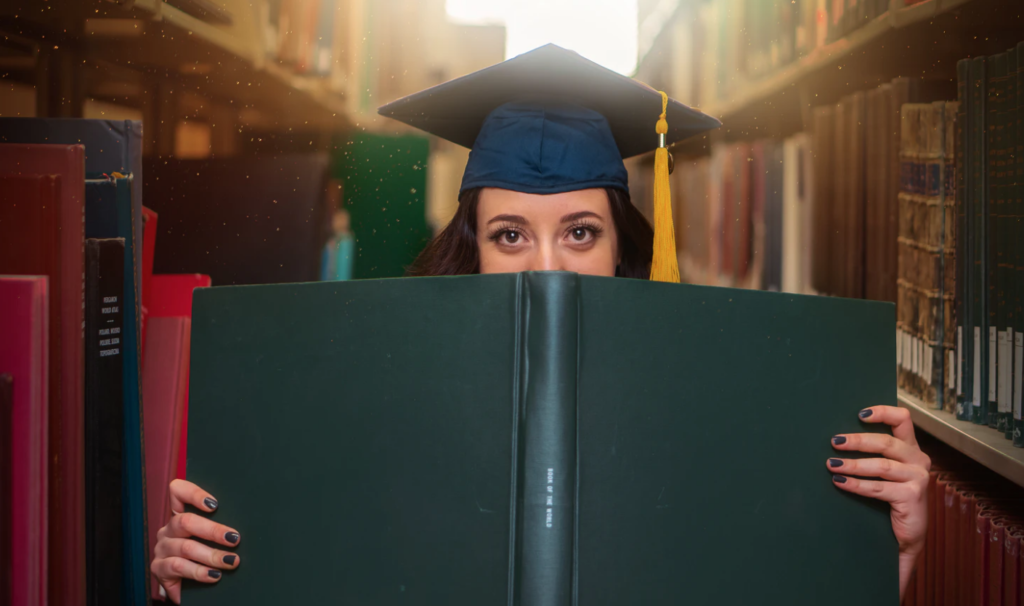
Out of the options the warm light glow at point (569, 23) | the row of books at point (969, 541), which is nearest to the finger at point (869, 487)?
the row of books at point (969, 541)

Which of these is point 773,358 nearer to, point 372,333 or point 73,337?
point 372,333

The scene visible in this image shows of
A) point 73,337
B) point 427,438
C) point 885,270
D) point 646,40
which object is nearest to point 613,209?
point 885,270

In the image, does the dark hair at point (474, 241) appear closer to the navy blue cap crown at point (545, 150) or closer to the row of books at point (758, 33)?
the navy blue cap crown at point (545, 150)

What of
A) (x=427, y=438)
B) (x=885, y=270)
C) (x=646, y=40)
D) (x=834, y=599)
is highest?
(x=646, y=40)

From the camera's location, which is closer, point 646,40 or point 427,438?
point 427,438

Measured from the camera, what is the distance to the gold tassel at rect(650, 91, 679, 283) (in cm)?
91

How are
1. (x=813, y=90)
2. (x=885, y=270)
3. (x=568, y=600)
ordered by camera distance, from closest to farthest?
(x=568, y=600)
(x=885, y=270)
(x=813, y=90)

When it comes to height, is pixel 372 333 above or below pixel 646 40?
below

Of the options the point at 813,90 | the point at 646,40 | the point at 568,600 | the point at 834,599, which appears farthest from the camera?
the point at 646,40

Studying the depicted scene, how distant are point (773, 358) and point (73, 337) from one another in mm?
615

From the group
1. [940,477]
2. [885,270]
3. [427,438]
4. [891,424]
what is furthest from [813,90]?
[427,438]

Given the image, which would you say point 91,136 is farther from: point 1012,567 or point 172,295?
point 1012,567

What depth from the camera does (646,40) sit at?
176cm

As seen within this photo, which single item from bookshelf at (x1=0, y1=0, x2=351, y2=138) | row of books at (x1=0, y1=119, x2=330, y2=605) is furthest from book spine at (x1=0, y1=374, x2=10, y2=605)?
bookshelf at (x1=0, y1=0, x2=351, y2=138)
